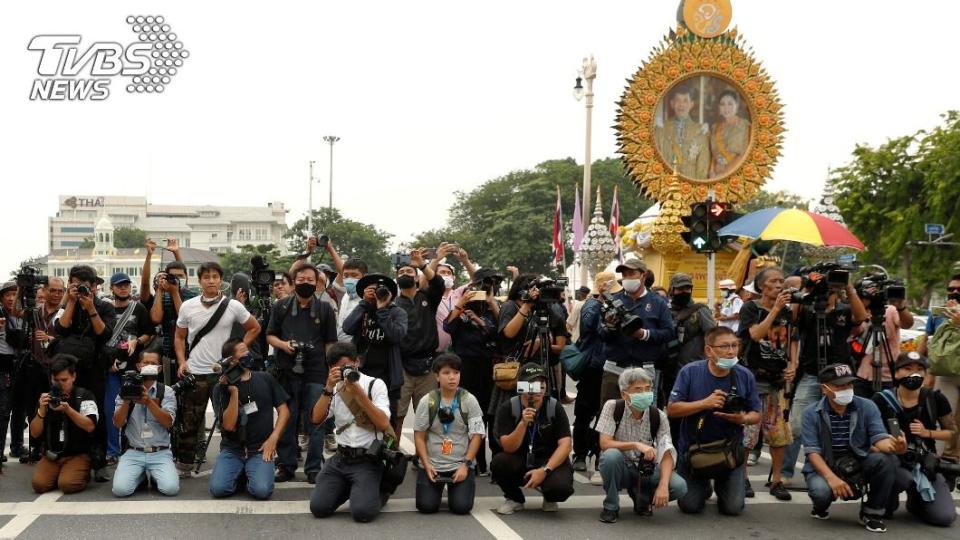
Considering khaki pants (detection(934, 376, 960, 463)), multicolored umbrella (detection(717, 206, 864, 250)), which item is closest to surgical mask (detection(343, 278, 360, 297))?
multicolored umbrella (detection(717, 206, 864, 250))

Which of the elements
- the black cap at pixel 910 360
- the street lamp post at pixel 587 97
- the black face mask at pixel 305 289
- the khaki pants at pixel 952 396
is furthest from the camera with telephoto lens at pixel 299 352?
the street lamp post at pixel 587 97

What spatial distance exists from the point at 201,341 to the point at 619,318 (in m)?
3.57

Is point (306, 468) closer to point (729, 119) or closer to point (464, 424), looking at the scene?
point (464, 424)

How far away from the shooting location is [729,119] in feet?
71.8

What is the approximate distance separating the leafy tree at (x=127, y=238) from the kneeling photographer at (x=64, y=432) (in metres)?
131

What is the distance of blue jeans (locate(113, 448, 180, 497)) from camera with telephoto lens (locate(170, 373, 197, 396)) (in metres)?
0.56

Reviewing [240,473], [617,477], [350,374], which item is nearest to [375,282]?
[350,374]

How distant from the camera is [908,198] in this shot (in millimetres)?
30172

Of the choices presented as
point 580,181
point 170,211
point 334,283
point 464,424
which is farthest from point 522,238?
point 170,211

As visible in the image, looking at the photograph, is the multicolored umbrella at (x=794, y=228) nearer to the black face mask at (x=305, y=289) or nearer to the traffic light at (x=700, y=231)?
the traffic light at (x=700, y=231)

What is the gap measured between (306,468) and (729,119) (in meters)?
16.8

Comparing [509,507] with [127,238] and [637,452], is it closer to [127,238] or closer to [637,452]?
[637,452]

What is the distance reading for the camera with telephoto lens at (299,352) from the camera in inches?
309

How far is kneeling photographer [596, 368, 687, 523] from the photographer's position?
655 centimetres
